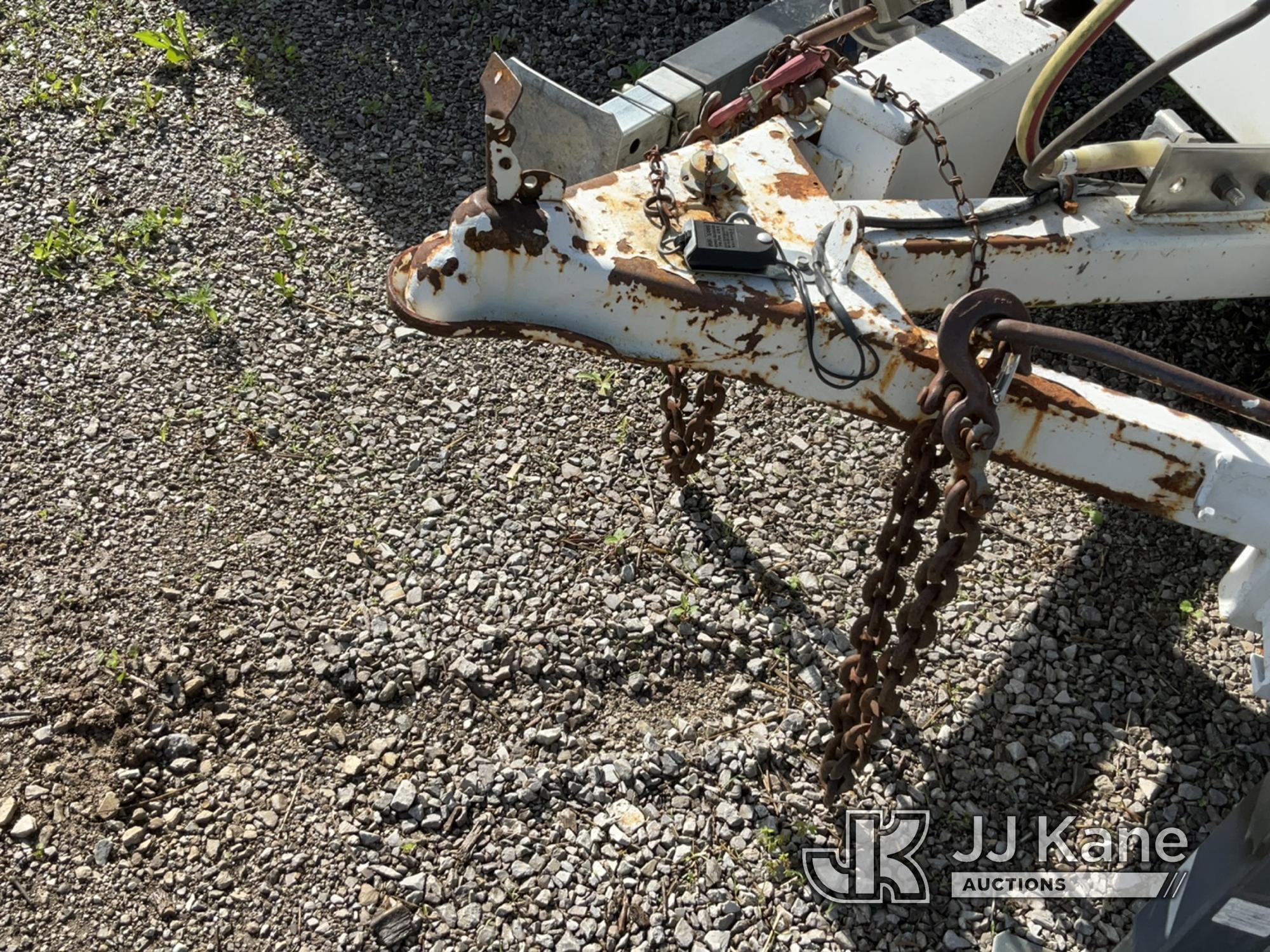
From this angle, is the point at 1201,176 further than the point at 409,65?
No

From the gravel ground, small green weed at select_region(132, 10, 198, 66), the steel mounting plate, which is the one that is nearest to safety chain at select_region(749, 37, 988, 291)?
the steel mounting plate

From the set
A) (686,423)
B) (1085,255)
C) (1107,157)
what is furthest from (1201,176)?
(686,423)

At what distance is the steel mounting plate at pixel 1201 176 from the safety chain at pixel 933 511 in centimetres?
70

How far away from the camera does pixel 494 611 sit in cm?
308

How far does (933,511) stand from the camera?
2.16 metres

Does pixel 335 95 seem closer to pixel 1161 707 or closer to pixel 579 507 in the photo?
pixel 579 507

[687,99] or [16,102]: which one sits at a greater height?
[687,99]

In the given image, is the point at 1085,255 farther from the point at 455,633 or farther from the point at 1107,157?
the point at 455,633

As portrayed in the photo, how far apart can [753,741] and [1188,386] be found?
139 centimetres

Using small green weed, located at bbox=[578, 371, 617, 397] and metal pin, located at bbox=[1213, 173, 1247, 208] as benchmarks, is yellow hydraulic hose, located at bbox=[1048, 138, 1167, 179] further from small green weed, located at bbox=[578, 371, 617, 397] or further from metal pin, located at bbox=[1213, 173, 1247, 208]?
small green weed, located at bbox=[578, 371, 617, 397]

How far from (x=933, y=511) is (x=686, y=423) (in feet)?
4.03

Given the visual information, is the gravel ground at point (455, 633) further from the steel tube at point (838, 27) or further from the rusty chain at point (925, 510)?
the steel tube at point (838, 27)

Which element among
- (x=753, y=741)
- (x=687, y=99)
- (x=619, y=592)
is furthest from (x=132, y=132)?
(x=753, y=741)

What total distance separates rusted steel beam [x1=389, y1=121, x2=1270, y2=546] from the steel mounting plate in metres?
0.61
